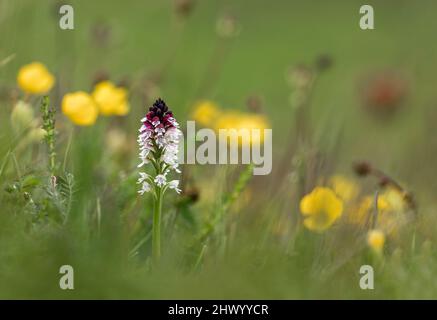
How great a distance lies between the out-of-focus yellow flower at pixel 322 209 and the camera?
2.32 m

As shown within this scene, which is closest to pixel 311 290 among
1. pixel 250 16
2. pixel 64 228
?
pixel 64 228

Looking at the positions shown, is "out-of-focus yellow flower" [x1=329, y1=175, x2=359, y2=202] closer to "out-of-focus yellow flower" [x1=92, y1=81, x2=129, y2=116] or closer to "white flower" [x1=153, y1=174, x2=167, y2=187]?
"out-of-focus yellow flower" [x1=92, y1=81, x2=129, y2=116]

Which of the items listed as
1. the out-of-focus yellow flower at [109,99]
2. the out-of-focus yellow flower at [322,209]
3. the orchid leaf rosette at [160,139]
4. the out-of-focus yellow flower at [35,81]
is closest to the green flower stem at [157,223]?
the orchid leaf rosette at [160,139]

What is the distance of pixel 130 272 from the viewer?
1.92 metres

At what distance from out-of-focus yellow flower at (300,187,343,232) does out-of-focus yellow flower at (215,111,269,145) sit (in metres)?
0.77

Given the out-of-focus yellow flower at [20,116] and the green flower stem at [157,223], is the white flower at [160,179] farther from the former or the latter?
the out-of-focus yellow flower at [20,116]

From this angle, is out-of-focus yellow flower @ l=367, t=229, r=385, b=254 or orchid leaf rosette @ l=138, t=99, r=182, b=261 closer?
orchid leaf rosette @ l=138, t=99, r=182, b=261

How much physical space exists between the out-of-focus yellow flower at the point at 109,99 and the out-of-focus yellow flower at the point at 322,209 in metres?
0.81

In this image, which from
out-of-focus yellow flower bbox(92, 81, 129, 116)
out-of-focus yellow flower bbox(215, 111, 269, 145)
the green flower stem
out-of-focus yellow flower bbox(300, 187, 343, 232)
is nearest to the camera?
the green flower stem

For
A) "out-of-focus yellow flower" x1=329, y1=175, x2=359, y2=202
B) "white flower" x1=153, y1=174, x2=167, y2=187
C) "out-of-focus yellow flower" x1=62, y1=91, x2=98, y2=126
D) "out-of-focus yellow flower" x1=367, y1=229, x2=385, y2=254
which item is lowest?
"out-of-focus yellow flower" x1=367, y1=229, x2=385, y2=254

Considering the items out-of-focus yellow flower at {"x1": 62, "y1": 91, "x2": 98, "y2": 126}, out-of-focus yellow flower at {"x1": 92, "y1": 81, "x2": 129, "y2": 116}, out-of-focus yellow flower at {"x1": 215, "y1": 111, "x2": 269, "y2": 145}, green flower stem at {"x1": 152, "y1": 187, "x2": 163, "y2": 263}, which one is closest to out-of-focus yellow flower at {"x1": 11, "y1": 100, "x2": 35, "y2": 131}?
out-of-focus yellow flower at {"x1": 62, "y1": 91, "x2": 98, "y2": 126}

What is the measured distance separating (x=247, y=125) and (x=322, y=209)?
1312mm

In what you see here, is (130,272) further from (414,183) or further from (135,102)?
(135,102)

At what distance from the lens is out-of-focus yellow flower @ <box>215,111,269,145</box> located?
10.3ft
